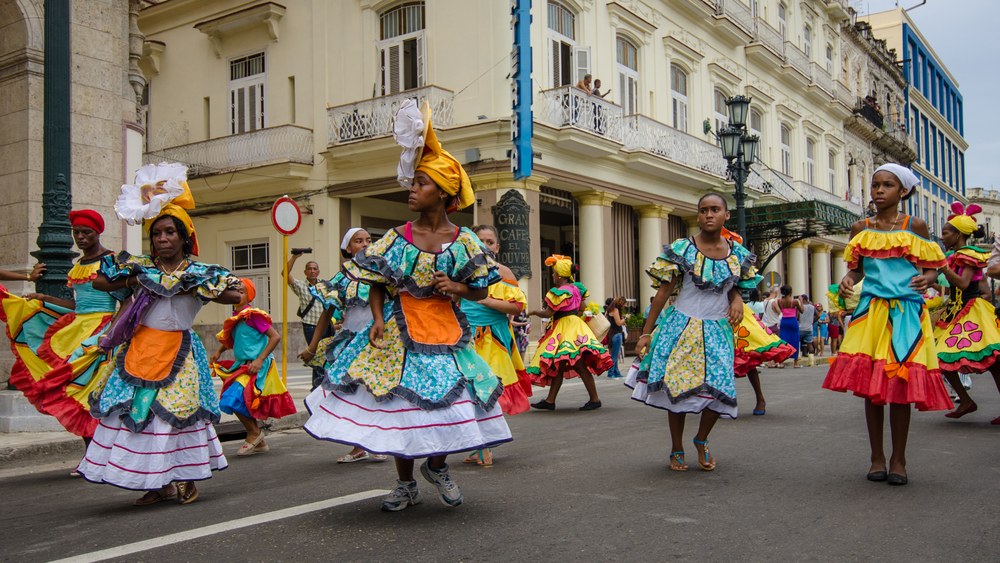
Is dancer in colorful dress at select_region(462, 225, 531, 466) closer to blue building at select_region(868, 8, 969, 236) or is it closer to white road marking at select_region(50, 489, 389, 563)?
white road marking at select_region(50, 489, 389, 563)

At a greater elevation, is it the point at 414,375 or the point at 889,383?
the point at 414,375

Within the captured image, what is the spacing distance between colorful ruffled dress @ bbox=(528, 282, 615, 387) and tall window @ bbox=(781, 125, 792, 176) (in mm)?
22962

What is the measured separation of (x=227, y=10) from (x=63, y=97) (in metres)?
14.7

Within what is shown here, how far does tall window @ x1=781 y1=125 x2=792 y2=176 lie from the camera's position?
30094 millimetres

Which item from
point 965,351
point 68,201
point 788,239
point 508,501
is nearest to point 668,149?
point 788,239

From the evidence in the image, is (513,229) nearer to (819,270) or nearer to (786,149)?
(786,149)

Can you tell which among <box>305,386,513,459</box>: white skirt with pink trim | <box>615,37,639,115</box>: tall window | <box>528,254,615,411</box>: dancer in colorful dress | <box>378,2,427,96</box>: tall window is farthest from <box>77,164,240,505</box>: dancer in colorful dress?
<box>615,37,639,115</box>: tall window

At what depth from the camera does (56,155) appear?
7.15 meters

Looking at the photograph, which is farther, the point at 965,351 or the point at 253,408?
the point at 965,351

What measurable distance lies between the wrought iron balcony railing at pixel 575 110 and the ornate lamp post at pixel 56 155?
11479mm

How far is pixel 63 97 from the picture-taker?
714cm

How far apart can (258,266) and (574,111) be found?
870 cm

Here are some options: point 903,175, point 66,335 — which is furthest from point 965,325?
point 66,335

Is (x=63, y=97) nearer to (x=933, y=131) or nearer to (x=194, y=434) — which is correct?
(x=194, y=434)
